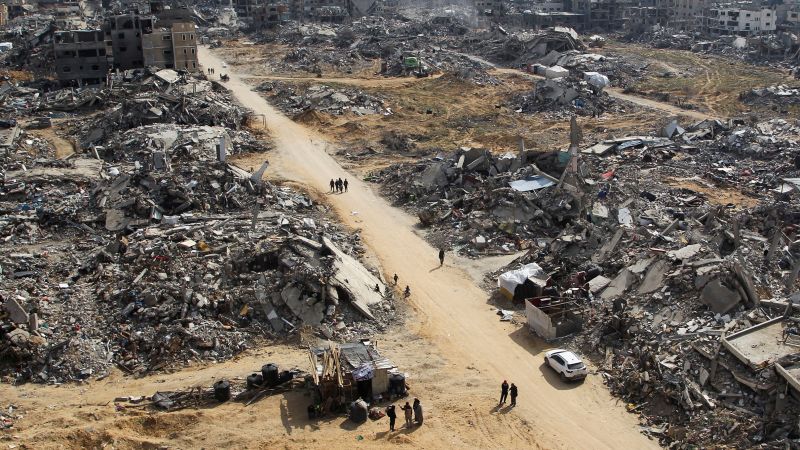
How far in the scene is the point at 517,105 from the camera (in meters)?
56.0

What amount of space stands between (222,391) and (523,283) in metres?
10.1

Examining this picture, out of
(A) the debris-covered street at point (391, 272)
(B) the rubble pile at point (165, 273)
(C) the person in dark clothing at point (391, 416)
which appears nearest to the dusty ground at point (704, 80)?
(A) the debris-covered street at point (391, 272)

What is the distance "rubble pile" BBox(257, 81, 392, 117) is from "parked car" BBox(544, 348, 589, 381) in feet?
115

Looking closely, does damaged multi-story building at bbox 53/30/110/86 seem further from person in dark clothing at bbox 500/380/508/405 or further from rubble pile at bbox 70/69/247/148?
person in dark clothing at bbox 500/380/508/405

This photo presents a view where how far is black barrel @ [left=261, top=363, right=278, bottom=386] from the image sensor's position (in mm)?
18961

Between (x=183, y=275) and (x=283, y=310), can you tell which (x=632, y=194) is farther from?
(x=183, y=275)

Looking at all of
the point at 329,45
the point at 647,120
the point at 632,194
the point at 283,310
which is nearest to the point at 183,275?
the point at 283,310

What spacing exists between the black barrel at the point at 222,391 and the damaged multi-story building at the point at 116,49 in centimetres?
4445

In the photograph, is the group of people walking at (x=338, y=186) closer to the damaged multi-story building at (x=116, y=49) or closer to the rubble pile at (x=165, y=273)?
the rubble pile at (x=165, y=273)

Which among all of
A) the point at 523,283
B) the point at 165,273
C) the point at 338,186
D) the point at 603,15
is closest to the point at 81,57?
the point at 338,186

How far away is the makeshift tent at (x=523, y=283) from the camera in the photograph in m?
24.0

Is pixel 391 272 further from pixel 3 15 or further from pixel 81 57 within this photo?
pixel 3 15

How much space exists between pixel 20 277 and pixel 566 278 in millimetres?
17374

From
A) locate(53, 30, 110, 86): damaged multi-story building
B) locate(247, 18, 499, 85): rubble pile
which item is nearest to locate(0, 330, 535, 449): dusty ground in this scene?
locate(53, 30, 110, 86): damaged multi-story building
